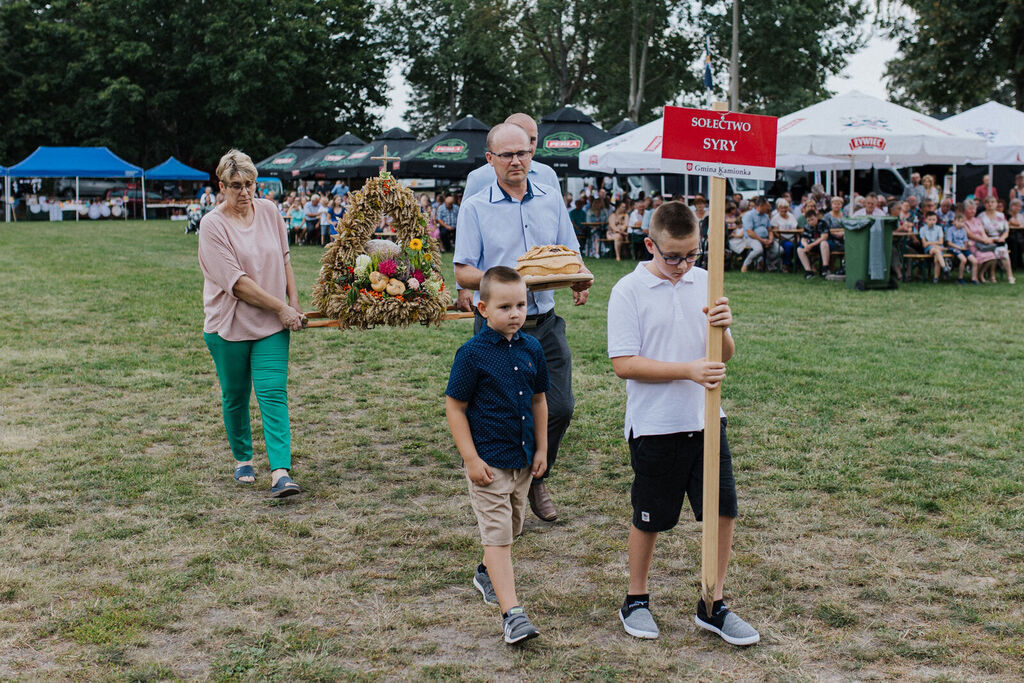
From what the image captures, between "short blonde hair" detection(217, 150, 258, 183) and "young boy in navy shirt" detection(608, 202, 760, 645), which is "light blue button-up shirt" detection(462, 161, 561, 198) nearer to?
"short blonde hair" detection(217, 150, 258, 183)

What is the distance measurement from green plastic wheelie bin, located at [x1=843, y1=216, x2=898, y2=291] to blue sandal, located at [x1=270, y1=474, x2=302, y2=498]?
1198 centimetres

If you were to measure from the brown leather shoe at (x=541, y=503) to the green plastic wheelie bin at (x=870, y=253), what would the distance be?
37.9 feet

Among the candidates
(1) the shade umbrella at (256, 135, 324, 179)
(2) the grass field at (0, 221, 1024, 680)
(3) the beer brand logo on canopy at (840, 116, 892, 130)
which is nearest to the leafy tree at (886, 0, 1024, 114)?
(3) the beer brand logo on canopy at (840, 116, 892, 130)

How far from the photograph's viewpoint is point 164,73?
52312 millimetres

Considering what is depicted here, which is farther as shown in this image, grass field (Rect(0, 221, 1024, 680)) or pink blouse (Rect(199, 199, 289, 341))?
pink blouse (Rect(199, 199, 289, 341))

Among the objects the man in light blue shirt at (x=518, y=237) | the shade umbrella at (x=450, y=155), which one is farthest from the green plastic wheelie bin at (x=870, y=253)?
the man in light blue shirt at (x=518, y=237)

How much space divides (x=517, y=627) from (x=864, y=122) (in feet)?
47.2

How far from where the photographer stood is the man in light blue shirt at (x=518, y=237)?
4.88 meters

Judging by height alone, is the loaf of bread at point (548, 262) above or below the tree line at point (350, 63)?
below

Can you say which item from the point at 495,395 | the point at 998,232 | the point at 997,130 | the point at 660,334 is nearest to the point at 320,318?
the point at 495,395

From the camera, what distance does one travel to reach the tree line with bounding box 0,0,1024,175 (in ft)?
152

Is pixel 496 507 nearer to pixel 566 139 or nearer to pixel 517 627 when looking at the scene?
pixel 517 627

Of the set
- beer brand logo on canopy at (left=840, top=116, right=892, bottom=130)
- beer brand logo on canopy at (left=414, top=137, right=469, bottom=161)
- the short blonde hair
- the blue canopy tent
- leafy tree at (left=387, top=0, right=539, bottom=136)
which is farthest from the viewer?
leafy tree at (left=387, top=0, right=539, bottom=136)

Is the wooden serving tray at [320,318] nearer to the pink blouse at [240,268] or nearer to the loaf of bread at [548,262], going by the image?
the pink blouse at [240,268]
